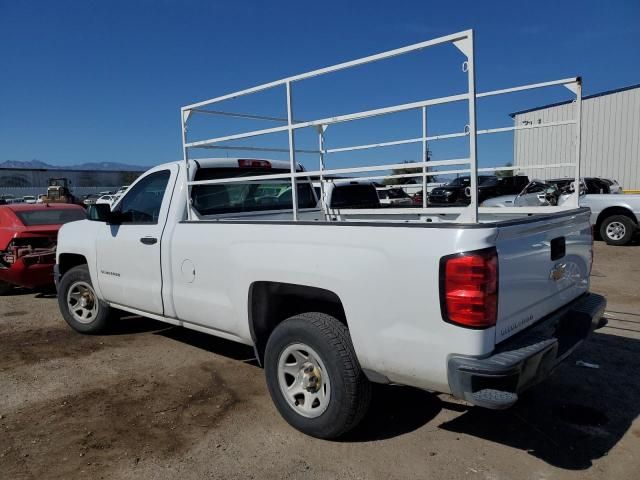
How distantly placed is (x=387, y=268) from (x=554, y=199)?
6.60m

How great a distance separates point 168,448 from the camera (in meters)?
3.26

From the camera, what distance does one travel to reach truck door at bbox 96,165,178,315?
174 inches

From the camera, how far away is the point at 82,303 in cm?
570

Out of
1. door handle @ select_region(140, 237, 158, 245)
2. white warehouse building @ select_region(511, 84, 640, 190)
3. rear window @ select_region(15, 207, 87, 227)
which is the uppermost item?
white warehouse building @ select_region(511, 84, 640, 190)

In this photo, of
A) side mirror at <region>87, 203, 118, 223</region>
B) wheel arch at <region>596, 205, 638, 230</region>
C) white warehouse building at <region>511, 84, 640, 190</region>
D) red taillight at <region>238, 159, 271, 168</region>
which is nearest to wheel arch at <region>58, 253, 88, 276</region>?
side mirror at <region>87, 203, 118, 223</region>

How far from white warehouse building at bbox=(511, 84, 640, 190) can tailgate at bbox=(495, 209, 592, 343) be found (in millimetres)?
19837

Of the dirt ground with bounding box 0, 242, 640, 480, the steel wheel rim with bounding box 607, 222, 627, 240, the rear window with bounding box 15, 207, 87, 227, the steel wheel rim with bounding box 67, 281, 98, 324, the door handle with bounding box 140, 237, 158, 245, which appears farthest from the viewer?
the steel wheel rim with bounding box 607, 222, 627, 240

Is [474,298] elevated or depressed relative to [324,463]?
elevated

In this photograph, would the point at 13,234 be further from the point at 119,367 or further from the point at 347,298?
the point at 347,298

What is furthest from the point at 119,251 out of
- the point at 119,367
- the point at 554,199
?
the point at 554,199

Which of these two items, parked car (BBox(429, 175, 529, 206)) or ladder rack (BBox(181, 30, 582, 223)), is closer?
ladder rack (BBox(181, 30, 582, 223))

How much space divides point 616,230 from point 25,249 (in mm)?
12668

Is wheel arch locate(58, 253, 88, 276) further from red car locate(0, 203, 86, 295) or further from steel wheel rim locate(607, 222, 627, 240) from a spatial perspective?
steel wheel rim locate(607, 222, 627, 240)

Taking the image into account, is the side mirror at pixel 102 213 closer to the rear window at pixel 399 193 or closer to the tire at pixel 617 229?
the rear window at pixel 399 193
